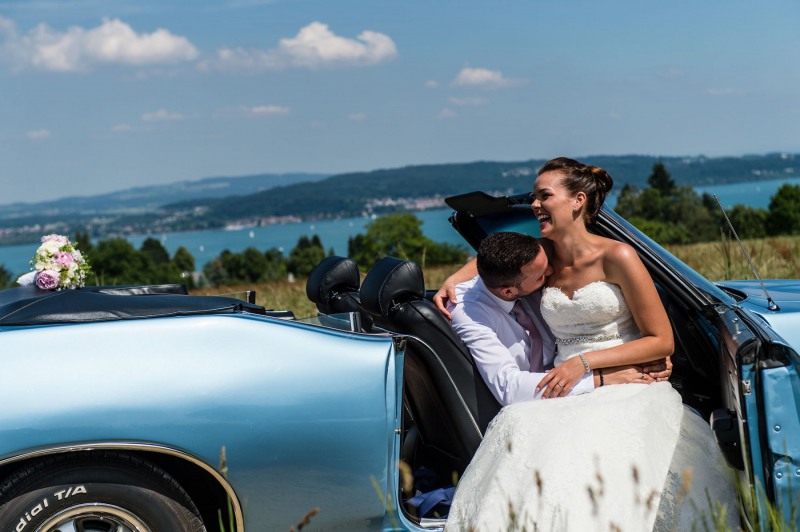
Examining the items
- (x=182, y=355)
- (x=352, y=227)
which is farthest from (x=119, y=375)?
(x=352, y=227)

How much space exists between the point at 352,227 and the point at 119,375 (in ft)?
422

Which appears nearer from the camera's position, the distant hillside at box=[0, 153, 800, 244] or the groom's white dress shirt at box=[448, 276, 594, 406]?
the groom's white dress shirt at box=[448, 276, 594, 406]

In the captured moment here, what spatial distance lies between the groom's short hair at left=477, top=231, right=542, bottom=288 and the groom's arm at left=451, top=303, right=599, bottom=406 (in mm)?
160

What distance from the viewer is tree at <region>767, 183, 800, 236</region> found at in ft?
190

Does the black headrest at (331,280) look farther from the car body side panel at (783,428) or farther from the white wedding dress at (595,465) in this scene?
the car body side panel at (783,428)

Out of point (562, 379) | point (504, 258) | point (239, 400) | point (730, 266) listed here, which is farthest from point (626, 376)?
point (730, 266)

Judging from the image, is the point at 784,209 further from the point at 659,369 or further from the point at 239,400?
the point at 239,400

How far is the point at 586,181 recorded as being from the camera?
12.2ft

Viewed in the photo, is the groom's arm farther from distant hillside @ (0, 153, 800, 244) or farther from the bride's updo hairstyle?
distant hillside @ (0, 153, 800, 244)

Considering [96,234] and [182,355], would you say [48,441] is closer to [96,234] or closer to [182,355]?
[182,355]

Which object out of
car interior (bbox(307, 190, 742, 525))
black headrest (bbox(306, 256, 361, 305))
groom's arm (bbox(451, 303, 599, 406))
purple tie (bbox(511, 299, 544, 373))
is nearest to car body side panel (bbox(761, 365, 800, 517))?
car interior (bbox(307, 190, 742, 525))

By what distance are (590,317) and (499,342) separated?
0.43 m

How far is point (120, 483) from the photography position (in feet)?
9.37

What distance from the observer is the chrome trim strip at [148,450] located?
272 centimetres
